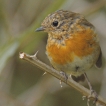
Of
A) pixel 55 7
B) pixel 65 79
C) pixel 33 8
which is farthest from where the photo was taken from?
pixel 33 8

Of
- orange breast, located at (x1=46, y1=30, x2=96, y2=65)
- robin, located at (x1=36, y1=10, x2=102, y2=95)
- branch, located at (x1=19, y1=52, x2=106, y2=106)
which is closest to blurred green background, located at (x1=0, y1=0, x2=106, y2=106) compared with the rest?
robin, located at (x1=36, y1=10, x2=102, y2=95)

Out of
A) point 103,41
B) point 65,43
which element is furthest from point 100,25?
point 65,43

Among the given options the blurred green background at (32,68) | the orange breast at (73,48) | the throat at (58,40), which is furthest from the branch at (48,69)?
the blurred green background at (32,68)

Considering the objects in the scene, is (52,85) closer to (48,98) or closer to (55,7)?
(48,98)

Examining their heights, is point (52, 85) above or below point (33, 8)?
below

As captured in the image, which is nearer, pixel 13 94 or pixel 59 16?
pixel 59 16

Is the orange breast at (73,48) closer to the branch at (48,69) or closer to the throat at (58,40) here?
the throat at (58,40)

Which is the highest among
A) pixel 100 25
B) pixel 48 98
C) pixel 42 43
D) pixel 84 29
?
Result: pixel 84 29
